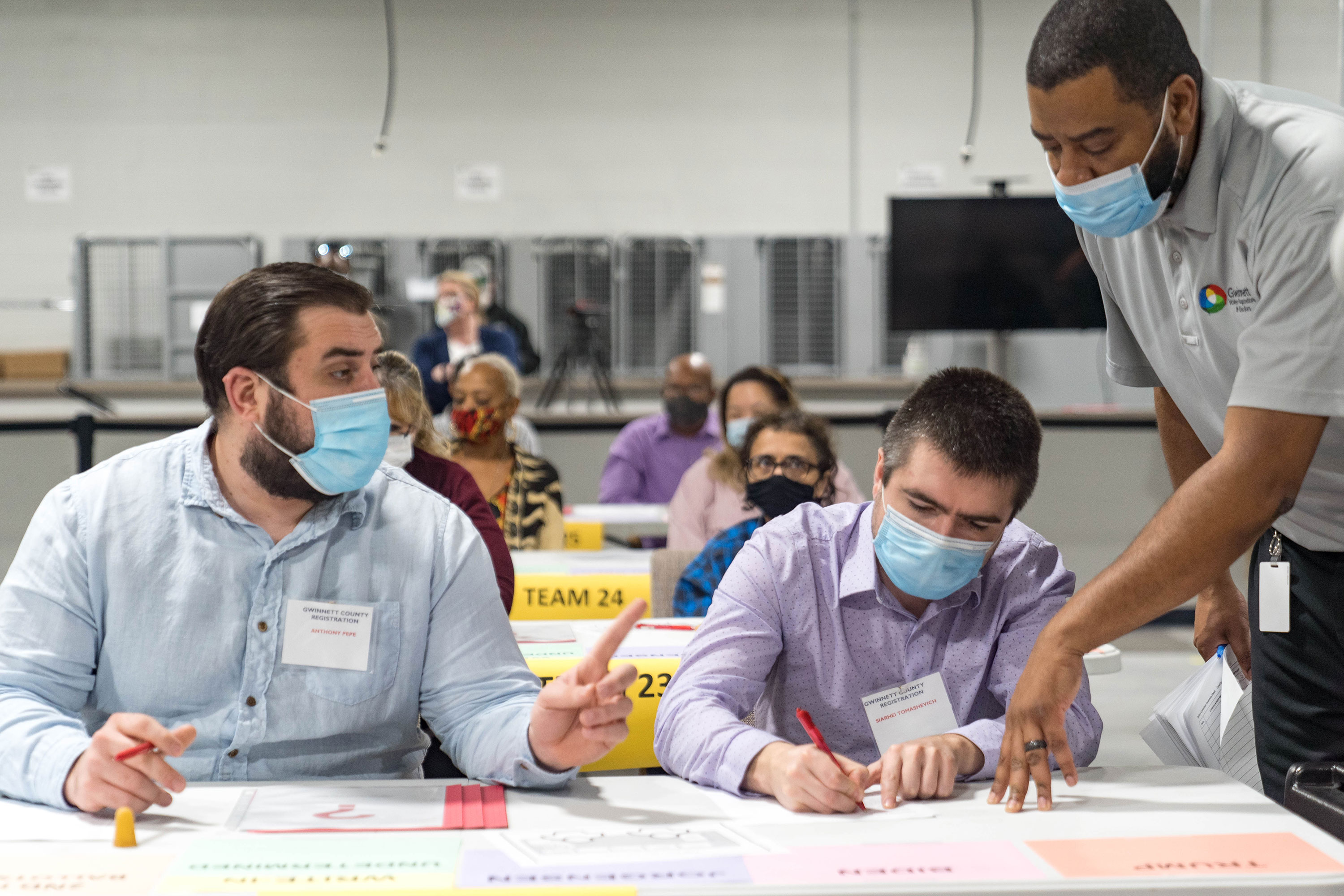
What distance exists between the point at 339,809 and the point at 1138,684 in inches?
157

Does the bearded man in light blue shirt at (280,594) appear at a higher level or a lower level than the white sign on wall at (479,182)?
lower

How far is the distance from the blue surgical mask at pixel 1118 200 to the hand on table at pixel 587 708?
81cm

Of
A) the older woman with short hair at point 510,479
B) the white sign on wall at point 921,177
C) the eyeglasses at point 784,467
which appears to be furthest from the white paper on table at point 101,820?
the white sign on wall at point 921,177

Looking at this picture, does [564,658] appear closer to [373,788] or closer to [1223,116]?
[373,788]

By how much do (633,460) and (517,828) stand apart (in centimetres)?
418

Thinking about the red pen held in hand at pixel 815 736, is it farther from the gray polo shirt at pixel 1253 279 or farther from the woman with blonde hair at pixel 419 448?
the woman with blonde hair at pixel 419 448

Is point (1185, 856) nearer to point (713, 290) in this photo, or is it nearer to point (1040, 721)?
point (1040, 721)

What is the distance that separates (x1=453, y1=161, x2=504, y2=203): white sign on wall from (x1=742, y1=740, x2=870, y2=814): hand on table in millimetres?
8113

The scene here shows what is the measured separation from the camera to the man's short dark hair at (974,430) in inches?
60.2

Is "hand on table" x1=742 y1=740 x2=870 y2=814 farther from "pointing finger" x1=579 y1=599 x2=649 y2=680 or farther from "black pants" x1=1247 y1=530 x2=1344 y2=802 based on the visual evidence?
"black pants" x1=1247 y1=530 x2=1344 y2=802

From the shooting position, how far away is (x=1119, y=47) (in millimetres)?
1428

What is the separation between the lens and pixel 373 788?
53.7 inches

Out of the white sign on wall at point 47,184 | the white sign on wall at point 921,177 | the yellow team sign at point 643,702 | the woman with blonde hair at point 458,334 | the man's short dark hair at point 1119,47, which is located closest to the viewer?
the man's short dark hair at point 1119,47

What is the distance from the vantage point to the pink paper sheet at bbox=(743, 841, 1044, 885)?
105cm
